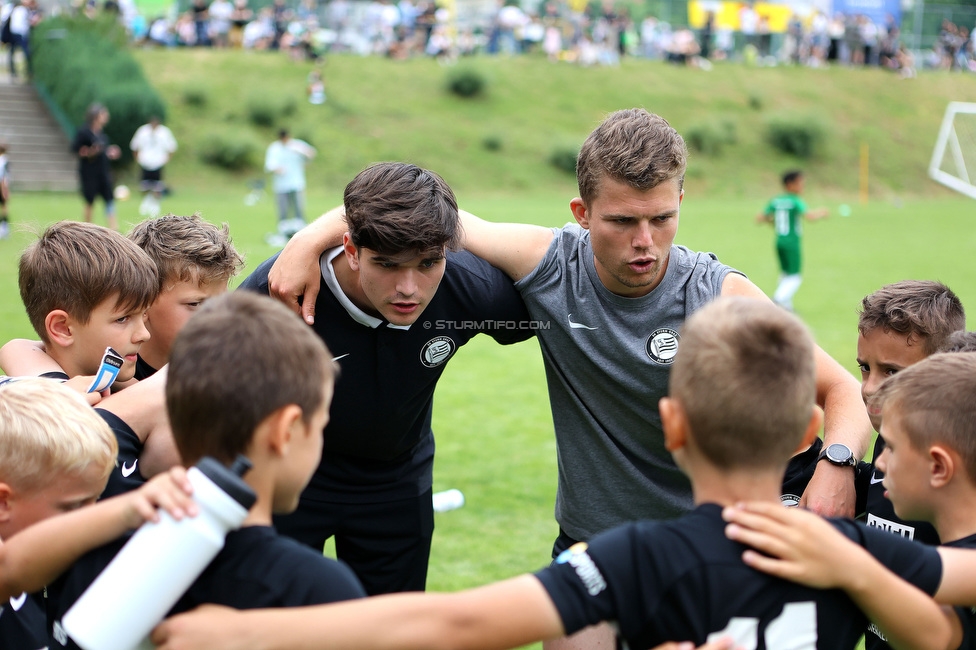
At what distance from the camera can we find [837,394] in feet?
11.8

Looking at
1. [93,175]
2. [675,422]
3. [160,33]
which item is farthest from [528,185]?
[675,422]

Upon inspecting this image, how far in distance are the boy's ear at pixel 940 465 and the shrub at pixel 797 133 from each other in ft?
137

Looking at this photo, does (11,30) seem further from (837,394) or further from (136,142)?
(837,394)

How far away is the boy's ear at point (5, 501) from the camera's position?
2.54 meters

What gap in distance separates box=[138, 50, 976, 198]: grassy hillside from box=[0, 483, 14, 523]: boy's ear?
1185 inches

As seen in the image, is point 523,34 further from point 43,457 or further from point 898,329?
point 43,457

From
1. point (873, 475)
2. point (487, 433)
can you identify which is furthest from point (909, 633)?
point (487, 433)

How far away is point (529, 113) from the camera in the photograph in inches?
1634

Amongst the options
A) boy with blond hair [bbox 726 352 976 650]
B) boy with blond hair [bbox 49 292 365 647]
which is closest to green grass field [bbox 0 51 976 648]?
boy with blond hair [bbox 49 292 365 647]

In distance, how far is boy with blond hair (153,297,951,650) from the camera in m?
1.99

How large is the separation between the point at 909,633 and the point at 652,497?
1.61m

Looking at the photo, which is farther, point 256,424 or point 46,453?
point 46,453

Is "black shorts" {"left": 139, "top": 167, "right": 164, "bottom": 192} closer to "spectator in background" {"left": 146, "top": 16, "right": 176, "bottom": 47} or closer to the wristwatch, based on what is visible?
"spectator in background" {"left": 146, "top": 16, "right": 176, "bottom": 47}

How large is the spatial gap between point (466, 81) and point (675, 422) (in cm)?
4041
